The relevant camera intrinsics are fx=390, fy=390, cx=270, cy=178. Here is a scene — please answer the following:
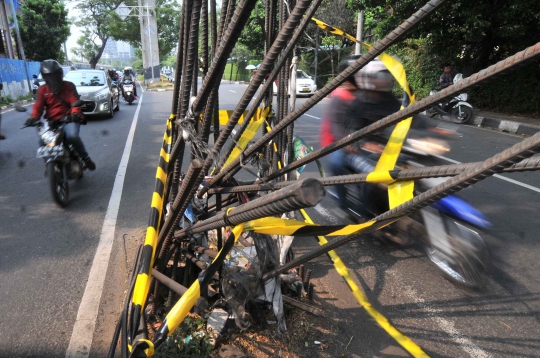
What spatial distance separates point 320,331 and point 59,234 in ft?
9.88

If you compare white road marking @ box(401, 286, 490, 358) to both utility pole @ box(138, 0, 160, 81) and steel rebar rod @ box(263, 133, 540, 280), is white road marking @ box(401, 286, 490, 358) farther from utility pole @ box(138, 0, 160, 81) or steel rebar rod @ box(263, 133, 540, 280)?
utility pole @ box(138, 0, 160, 81)

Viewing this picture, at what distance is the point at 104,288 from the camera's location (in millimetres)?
3180

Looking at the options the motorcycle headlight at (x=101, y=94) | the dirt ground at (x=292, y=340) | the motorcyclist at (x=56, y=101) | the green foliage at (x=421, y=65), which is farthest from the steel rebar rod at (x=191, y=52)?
the green foliage at (x=421, y=65)

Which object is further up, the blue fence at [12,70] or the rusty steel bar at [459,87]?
the rusty steel bar at [459,87]

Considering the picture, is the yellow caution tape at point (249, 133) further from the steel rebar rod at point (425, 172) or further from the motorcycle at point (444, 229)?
the motorcycle at point (444, 229)

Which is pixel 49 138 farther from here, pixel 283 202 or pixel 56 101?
pixel 283 202

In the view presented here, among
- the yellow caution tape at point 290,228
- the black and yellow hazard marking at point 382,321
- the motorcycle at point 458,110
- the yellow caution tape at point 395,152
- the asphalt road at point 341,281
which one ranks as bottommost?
the asphalt road at point 341,281

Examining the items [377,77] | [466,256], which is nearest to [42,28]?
[377,77]

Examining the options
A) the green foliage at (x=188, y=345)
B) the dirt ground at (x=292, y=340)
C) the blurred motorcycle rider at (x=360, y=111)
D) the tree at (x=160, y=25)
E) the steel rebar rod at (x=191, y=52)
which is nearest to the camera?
the steel rebar rod at (x=191, y=52)

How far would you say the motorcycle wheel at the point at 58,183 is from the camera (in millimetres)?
4699

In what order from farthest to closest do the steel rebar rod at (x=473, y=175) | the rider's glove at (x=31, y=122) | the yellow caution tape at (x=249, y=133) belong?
1. the rider's glove at (x=31, y=122)
2. the yellow caution tape at (x=249, y=133)
3. the steel rebar rod at (x=473, y=175)

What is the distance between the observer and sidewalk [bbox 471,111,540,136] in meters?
10.4

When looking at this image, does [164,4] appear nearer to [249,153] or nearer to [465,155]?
[465,155]

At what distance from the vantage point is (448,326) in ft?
9.12
